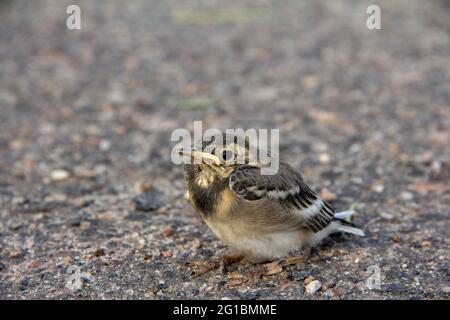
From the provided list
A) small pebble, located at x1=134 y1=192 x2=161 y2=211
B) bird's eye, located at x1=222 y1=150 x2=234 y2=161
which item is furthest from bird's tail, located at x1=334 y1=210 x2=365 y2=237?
small pebble, located at x1=134 y1=192 x2=161 y2=211

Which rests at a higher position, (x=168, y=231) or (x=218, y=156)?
(x=218, y=156)

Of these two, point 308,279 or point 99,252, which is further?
point 99,252

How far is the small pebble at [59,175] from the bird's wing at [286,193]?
3723 millimetres

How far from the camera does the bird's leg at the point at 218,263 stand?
6.41m

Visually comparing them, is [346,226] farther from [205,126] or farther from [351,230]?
[205,126]

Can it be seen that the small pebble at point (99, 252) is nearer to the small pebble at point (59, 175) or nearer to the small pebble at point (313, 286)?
the small pebble at point (313, 286)

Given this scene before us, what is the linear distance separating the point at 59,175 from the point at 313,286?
14.2 ft

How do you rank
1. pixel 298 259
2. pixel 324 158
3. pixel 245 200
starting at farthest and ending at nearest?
pixel 324 158
pixel 298 259
pixel 245 200

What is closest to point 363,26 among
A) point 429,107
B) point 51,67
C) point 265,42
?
point 265,42

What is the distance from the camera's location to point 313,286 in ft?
19.9

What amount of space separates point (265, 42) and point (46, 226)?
26.7 feet

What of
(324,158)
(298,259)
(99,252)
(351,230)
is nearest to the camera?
(298,259)

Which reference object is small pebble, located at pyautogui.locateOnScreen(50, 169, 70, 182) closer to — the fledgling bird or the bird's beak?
the fledgling bird

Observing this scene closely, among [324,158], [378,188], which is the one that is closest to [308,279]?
[378,188]
